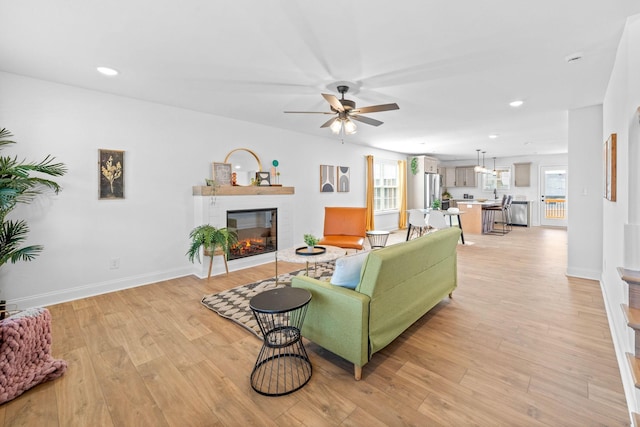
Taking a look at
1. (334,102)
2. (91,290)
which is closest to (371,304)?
(334,102)

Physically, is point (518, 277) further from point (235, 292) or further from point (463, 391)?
point (235, 292)

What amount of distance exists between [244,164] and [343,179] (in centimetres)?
276

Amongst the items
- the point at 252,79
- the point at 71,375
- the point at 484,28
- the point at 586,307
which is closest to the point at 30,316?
the point at 71,375

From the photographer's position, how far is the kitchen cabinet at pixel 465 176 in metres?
10.4

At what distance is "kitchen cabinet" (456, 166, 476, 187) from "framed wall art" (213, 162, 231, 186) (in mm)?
9018

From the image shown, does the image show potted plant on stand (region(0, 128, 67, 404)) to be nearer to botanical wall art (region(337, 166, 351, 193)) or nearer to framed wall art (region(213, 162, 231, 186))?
framed wall art (region(213, 162, 231, 186))

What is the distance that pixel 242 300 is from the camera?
3252 mm

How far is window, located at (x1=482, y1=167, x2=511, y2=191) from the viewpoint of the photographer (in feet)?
32.9

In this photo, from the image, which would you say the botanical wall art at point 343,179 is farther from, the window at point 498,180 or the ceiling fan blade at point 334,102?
the window at point 498,180

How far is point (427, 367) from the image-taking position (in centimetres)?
206

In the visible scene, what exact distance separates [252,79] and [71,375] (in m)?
2.96

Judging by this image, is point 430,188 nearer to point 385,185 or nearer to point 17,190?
point 385,185

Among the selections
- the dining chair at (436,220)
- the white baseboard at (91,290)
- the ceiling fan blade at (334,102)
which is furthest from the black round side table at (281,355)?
the dining chair at (436,220)

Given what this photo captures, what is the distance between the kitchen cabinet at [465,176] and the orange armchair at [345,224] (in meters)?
7.32
